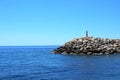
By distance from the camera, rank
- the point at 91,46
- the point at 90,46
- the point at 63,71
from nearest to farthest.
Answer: the point at 63,71 → the point at 90,46 → the point at 91,46

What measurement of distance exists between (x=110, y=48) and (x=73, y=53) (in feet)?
50.6

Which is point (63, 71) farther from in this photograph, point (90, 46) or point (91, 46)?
point (91, 46)

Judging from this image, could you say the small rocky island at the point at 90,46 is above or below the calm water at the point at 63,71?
above

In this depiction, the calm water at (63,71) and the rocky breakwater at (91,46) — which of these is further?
the rocky breakwater at (91,46)

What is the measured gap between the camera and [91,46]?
359 feet

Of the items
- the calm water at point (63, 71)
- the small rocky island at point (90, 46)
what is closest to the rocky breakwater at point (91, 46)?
the small rocky island at point (90, 46)

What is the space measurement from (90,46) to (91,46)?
43 cm

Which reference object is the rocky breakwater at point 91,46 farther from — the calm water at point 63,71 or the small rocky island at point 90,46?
the calm water at point 63,71

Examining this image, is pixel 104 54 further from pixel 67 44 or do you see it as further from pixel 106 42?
pixel 67 44

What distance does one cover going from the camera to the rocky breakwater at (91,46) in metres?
110

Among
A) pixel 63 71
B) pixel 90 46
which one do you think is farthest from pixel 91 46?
pixel 63 71

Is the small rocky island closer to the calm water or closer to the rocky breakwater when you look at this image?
the rocky breakwater

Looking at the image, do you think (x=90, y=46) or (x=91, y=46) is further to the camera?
(x=91, y=46)

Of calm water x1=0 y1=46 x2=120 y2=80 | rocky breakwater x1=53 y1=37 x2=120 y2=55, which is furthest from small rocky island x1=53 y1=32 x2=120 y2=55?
calm water x1=0 y1=46 x2=120 y2=80
